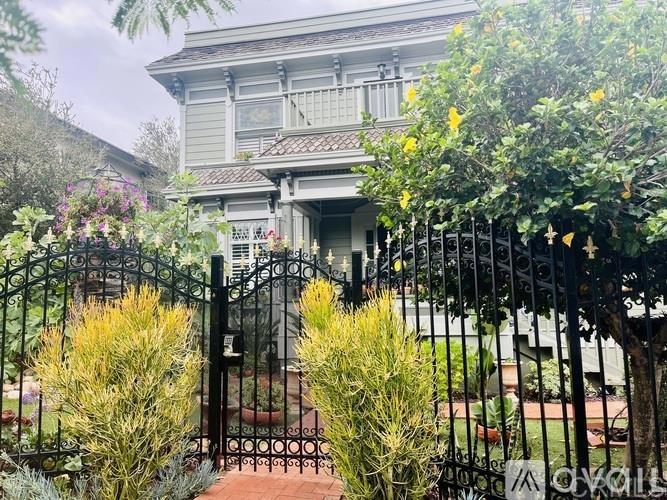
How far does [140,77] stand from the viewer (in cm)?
1233

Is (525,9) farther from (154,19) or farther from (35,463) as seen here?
(35,463)

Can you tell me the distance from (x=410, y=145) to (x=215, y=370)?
295 centimetres

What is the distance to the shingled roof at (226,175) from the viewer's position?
1120 centimetres

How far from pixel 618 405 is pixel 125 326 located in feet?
24.1

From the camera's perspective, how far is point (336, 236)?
37.1ft

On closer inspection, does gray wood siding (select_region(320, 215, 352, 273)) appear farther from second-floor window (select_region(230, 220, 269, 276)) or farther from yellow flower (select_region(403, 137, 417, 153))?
yellow flower (select_region(403, 137, 417, 153))

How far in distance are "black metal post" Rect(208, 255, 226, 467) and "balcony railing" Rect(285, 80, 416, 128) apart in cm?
596

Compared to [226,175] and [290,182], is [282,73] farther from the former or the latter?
[290,182]

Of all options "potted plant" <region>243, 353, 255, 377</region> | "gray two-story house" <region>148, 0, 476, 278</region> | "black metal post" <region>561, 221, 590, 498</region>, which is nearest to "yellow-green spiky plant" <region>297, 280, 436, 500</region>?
"black metal post" <region>561, 221, 590, 498</region>

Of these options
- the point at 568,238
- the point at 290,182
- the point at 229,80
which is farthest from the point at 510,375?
the point at 229,80

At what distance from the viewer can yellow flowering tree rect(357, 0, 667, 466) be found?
2801mm

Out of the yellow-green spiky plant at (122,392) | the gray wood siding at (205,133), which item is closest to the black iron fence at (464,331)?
the yellow-green spiky plant at (122,392)

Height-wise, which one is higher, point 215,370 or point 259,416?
point 215,370

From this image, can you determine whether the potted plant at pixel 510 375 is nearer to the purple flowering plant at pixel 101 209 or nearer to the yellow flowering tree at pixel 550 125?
the yellow flowering tree at pixel 550 125
